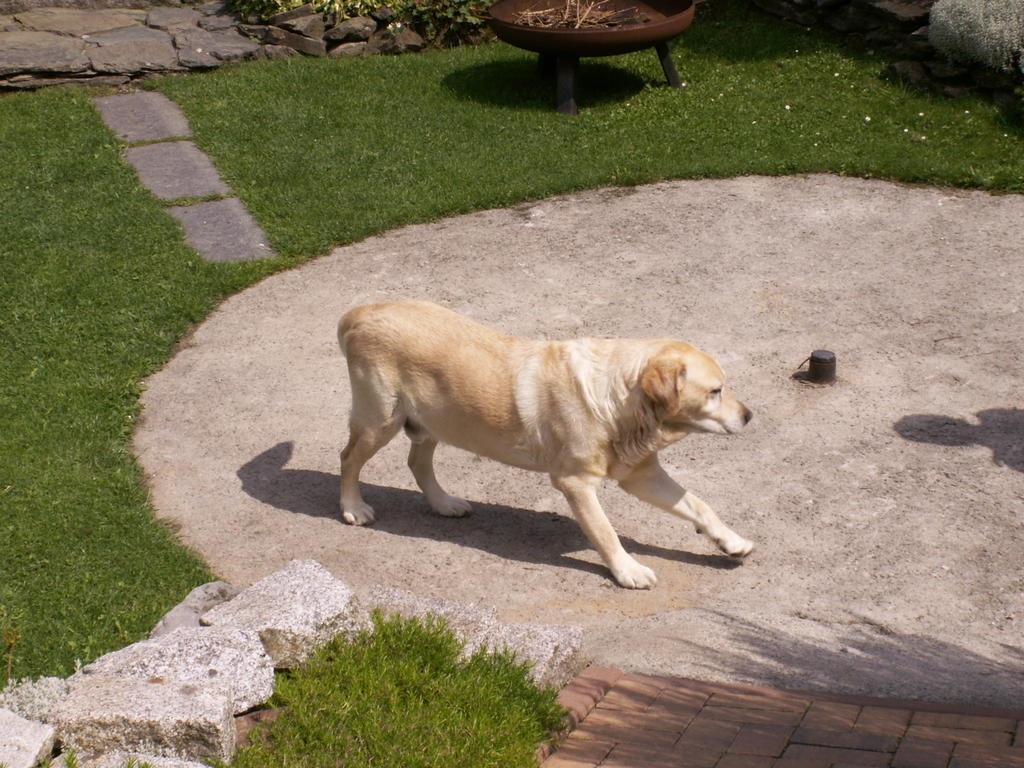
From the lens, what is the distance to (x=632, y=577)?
19.6ft

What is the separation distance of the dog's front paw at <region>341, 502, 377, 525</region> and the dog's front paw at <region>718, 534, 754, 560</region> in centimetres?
194

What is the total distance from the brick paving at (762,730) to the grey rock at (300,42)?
Result: 1143cm

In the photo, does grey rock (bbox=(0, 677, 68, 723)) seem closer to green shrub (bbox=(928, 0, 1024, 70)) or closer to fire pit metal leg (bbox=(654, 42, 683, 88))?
fire pit metal leg (bbox=(654, 42, 683, 88))

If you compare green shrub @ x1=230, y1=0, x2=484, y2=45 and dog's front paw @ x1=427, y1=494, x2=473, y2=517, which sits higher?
green shrub @ x1=230, y1=0, x2=484, y2=45

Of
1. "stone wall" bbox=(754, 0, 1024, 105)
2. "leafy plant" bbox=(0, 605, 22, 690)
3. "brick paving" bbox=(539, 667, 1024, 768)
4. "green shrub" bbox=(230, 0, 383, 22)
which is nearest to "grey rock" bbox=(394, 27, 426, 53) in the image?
"green shrub" bbox=(230, 0, 383, 22)

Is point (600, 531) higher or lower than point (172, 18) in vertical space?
lower

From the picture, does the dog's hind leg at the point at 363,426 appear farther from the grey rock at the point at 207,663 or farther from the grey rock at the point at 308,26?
the grey rock at the point at 308,26

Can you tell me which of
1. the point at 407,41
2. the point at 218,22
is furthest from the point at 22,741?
the point at 218,22

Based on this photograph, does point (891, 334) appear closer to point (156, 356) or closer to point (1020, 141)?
point (1020, 141)

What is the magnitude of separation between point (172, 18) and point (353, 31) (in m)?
2.73

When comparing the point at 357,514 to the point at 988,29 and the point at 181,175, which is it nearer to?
the point at 181,175

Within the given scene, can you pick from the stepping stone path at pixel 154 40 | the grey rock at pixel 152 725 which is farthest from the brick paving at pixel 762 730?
the stepping stone path at pixel 154 40

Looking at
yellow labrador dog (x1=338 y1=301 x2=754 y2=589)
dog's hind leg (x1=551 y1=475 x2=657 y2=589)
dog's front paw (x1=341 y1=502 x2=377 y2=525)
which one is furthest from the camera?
dog's front paw (x1=341 y1=502 x2=377 y2=525)

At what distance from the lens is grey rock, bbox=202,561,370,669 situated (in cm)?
485
